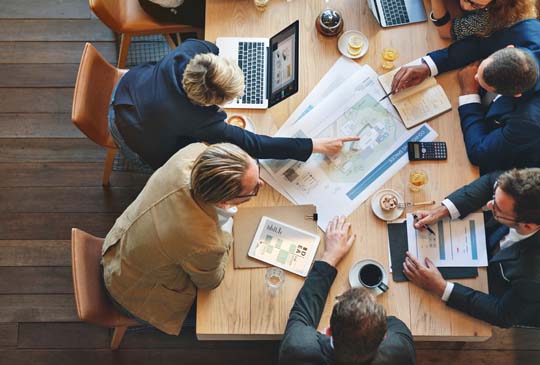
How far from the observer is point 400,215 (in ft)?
7.11

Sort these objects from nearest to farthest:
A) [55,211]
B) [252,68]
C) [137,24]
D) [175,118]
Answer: [175,118] → [252,68] → [137,24] → [55,211]

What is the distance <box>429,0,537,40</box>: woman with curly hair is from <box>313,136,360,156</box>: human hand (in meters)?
0.64

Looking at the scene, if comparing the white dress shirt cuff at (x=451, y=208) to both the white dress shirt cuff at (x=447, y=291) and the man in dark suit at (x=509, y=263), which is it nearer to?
the man in dark suit at (x=509, y=263)

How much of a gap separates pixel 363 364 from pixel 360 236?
0.47 m

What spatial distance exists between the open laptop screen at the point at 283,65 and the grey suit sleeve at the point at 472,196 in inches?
29.3

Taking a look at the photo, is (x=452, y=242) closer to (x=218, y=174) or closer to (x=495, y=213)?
(x=495, y=213)

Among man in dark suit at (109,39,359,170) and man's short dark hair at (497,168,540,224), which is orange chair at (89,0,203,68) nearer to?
man in dark suit at (109,39,359,170)

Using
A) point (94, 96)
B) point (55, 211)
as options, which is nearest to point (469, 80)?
point (94, 96)

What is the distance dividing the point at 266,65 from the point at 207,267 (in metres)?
0.90

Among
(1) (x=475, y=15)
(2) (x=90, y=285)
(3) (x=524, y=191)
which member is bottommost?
(2) (x=90, y=285)

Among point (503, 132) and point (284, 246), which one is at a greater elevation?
point (503, 132)

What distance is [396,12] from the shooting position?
96.0 inches

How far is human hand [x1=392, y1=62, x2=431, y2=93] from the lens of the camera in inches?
91.0

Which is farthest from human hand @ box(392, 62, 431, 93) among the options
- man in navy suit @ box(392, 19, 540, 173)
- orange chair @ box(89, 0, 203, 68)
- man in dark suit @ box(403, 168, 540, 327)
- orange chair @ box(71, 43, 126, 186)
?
orange chair @ box(71, 43, 126, 186)
